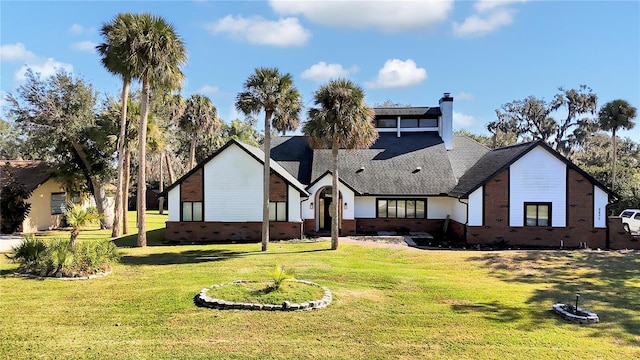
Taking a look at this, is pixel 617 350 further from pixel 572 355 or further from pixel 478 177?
pixel 478 177

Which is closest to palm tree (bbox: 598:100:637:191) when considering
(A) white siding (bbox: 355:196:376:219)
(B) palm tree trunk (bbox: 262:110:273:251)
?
(A) white siding (bbox: 355:196:376:219)

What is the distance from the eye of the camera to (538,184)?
21.3 m

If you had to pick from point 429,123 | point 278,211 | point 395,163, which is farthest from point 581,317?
point 429,123

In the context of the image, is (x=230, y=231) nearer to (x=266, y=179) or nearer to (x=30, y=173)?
(x=266, y=179)

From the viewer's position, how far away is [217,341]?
26.3 ft

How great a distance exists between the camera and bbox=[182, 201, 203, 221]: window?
73.4 feet

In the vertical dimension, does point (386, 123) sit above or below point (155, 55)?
below

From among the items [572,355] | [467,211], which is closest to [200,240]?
[467,211]

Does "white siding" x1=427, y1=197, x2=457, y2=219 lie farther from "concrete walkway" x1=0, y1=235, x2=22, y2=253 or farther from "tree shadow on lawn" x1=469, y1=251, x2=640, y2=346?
"concrete walkway" x1=0, y1=235, x2=22, y2=253

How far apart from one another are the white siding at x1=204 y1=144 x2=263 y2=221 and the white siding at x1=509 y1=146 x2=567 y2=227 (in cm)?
1421

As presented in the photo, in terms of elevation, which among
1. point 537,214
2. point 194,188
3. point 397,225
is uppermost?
point 194,188

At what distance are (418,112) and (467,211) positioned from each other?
1213cm

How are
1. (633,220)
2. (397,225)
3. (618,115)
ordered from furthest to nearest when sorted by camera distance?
(618,115)
(633,220)
(397,225)

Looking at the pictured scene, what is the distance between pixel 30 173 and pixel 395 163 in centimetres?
2494
